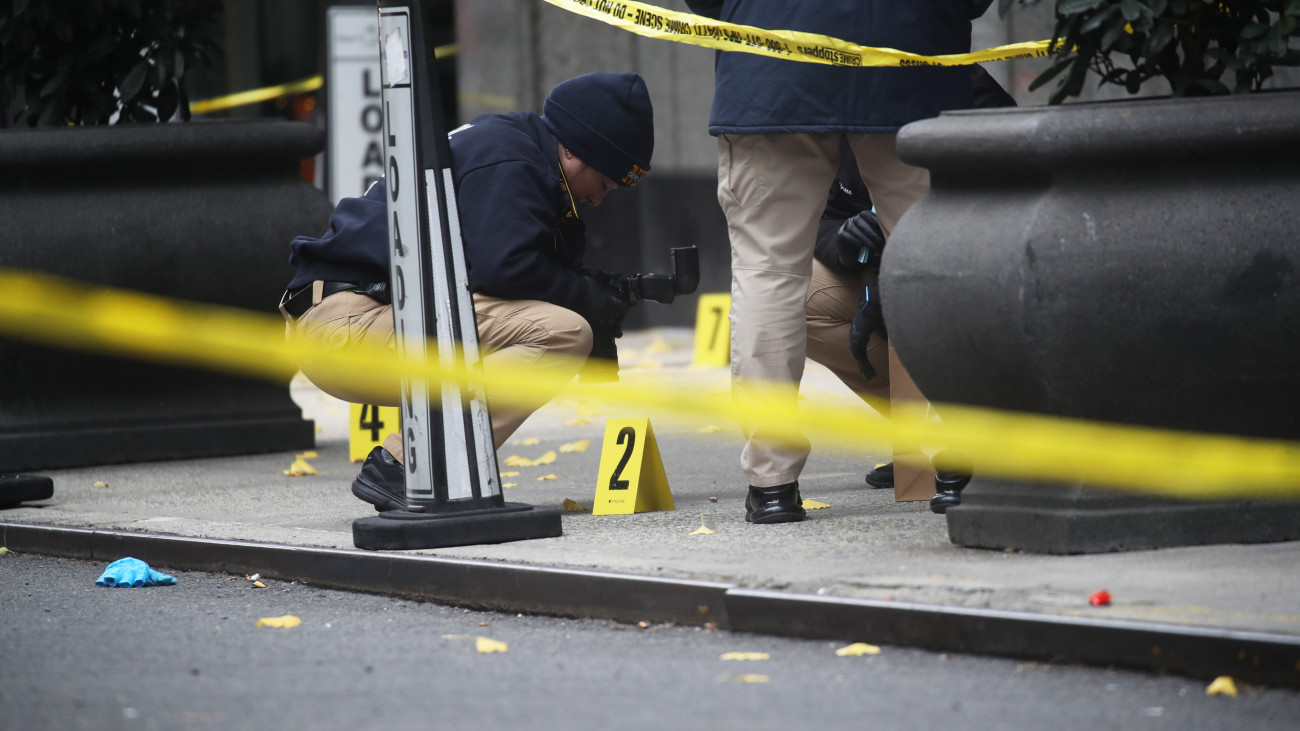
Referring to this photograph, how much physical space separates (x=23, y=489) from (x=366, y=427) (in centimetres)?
146

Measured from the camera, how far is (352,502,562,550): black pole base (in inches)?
191

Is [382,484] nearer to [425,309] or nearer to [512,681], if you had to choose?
[425,309]

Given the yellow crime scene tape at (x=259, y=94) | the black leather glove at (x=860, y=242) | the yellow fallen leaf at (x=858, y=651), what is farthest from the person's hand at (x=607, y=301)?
the yellow crime scene tape at (x=259, y=94)

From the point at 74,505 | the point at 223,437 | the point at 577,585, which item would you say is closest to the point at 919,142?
the point at 577,585

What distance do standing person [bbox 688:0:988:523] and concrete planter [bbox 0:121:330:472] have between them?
3.12 metres

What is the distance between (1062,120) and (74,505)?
384cm

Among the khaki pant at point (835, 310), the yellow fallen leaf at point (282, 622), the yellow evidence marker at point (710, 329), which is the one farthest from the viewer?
the yellow evidence marker at point (710, 329)

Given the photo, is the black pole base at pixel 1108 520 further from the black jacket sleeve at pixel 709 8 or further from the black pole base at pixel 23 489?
the black pole base at pixel 23 489

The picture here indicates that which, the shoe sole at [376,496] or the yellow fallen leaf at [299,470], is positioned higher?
the shoe sole at [376,496]

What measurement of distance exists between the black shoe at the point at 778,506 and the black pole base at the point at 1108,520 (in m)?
0.76

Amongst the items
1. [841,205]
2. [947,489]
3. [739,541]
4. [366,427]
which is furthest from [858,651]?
A: [366,427]

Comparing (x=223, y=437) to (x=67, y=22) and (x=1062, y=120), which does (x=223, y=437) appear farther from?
(x=1062, y=120)

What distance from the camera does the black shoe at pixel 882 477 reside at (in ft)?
19.5

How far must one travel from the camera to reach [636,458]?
18.0 ft
